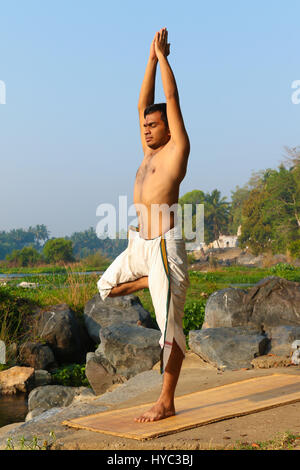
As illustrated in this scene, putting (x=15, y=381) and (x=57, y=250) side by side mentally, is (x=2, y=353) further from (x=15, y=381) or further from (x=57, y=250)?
(x=57, y=250)

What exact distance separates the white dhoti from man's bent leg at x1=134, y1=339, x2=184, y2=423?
4cm

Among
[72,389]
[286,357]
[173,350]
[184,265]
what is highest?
[184,265]

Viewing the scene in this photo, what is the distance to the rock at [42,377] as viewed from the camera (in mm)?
8704

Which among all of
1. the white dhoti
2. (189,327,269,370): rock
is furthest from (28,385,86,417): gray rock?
the white dhoti

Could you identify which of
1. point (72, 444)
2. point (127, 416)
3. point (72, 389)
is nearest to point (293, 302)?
point (72, 389)

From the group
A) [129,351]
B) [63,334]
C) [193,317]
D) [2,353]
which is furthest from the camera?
[193,317]

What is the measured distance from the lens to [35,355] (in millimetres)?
9180

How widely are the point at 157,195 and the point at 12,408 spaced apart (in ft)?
15.5

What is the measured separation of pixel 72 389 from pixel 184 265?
406cm

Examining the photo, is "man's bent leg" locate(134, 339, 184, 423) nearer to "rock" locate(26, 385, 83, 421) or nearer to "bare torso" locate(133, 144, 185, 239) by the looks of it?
"bare torso" locate(133, 144, 185, 239)

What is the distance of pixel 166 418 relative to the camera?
3984mm

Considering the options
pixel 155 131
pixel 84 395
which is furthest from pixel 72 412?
pixel 84 395
